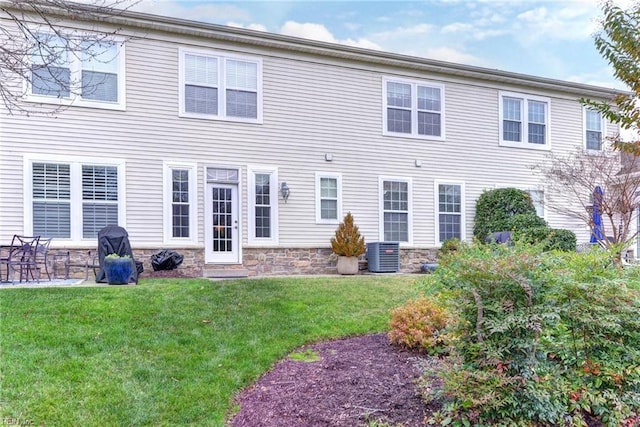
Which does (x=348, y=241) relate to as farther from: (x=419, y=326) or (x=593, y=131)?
(x=593, y=131)

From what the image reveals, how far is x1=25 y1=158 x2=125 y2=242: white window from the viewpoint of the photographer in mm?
8680

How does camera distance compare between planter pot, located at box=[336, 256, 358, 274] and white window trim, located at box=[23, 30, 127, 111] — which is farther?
planter pot, located at box=[336, 256, 358, 274]

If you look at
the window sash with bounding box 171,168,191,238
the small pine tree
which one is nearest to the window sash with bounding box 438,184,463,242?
the small pine tree

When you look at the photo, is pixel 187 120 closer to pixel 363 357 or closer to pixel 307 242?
pixel 307 242

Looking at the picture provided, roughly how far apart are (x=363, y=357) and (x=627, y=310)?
220cm

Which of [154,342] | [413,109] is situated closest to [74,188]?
[154,342]

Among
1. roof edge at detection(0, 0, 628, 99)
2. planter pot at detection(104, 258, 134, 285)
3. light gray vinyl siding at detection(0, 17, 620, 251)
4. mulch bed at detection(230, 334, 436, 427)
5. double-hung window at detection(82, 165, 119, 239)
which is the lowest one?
mulch bed at detection(230, 334, 436, 427)

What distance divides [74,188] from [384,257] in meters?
6.92

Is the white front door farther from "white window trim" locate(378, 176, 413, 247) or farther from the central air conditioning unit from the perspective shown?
"white window trim" locate(378, 176, 413, 247)

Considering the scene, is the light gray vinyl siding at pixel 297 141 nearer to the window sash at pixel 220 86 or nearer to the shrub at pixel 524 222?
the window sash at pixel 220 86

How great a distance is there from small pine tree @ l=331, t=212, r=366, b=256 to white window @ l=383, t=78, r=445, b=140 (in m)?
2.84

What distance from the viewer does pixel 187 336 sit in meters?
4.68

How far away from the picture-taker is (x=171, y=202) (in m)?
9.60

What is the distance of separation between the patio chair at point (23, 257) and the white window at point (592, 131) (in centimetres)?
1489
